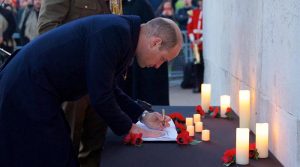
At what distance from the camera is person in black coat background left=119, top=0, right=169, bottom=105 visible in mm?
5375

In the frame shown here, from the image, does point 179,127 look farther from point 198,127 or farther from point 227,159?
point 227,159

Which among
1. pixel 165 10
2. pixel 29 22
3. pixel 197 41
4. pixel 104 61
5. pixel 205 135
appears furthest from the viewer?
pixel 29 22

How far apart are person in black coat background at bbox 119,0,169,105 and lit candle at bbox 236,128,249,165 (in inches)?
93.7

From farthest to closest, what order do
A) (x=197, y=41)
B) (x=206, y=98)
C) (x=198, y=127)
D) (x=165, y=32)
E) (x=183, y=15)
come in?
(x=183, y=15)
(x=197, y=41)
(x=206, y=98)
(x=198, y=127)
(x=165, y=32)

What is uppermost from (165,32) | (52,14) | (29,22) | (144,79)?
(165,32)

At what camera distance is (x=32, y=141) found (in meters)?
3.02

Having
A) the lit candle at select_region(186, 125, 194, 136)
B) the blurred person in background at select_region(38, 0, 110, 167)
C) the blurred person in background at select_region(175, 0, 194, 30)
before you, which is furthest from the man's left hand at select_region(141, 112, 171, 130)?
the blurred person in background at select_region(175, 0, 194, 30)

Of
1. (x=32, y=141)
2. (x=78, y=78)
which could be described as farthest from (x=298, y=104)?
(x=32, y=141)

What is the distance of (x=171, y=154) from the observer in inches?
121

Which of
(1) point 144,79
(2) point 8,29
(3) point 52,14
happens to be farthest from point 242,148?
(2) point 8,29

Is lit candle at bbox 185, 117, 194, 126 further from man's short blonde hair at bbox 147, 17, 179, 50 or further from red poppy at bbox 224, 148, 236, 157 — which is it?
man's short blonde hair at bbox 147, 17, 179, 50

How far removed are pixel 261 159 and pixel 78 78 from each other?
0.91 meters

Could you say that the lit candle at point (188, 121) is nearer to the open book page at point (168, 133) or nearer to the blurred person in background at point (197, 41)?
the open book page at point (168, 133)

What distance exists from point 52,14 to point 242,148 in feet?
5.93
